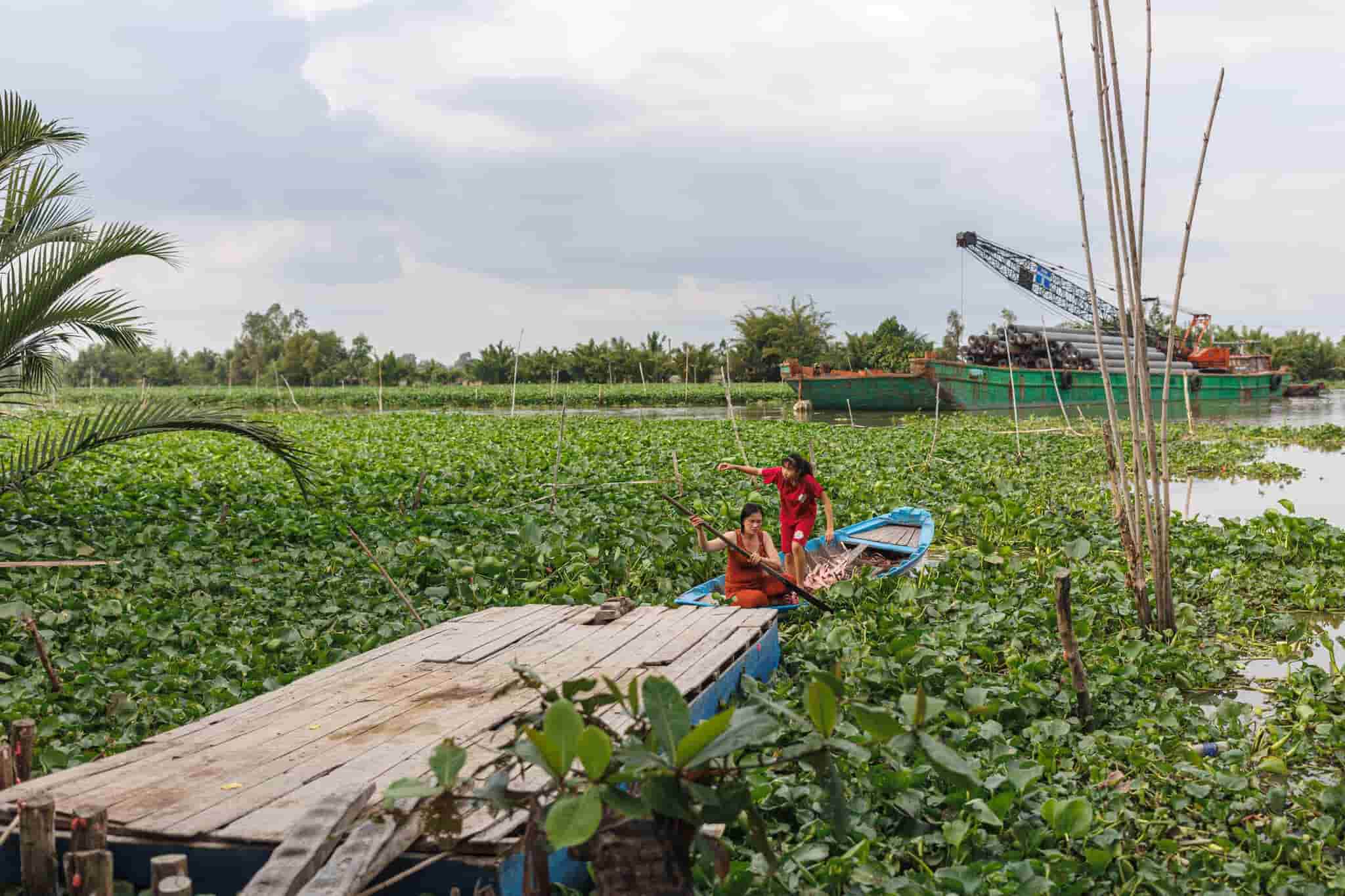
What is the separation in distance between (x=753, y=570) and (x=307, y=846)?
154 inches

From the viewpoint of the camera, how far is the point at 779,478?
22.7 feet

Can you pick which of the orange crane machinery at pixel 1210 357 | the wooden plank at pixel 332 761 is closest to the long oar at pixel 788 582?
the wooden plank at pixel 332 761

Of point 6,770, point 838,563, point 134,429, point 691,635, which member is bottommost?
point 838,563

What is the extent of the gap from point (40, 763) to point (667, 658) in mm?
2263

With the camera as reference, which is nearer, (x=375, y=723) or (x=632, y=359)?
(x=375, y=723)

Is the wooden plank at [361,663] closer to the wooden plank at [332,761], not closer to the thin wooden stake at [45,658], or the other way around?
the wooden plank at [332,761]

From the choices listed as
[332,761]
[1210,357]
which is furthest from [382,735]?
[1210,357]

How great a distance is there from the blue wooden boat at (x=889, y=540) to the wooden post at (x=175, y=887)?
4.00 meters

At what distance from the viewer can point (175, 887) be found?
2.07 m

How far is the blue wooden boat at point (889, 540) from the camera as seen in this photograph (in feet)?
20.4

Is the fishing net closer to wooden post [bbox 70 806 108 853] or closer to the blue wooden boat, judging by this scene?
the blue wooden boat

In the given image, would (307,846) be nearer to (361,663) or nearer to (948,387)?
(361,663)

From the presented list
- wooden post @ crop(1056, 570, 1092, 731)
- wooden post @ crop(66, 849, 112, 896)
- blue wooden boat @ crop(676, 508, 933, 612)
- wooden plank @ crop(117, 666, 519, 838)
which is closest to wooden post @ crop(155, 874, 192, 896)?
wooden post @ crop(66, 849, 112, 896)

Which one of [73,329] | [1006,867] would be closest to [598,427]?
[73,329]
